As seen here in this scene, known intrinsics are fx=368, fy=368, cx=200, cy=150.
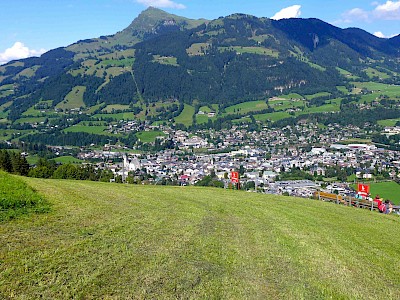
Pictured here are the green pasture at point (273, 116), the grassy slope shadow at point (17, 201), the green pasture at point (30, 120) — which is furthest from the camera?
the green pasture at point (30, 120)

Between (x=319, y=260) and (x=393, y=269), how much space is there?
2.77 meters

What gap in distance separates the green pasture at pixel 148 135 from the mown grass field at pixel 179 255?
448ft

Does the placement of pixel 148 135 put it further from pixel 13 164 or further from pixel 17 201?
pixel 17 201

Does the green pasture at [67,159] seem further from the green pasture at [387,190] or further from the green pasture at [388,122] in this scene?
the green pasture at [388,122]

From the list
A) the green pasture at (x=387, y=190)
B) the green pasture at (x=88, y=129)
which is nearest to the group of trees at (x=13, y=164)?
the green pasture at (x=387, y=190)

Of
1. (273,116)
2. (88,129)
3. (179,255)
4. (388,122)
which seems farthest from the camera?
(273,116)

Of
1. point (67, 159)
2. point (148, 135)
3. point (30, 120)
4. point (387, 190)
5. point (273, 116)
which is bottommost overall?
point (387, 190)

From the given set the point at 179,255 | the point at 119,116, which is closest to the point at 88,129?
the point at 119,116

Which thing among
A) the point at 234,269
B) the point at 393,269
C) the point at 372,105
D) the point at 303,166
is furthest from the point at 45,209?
the point at 372,105

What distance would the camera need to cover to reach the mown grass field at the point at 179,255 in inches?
343

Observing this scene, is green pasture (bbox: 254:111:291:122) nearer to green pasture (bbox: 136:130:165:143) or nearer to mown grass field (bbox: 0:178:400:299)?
green pasture (bbox: 136:130:165:143)

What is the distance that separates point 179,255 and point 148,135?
151 metres

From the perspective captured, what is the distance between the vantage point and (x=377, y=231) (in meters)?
19.4

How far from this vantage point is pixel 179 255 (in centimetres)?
1116
